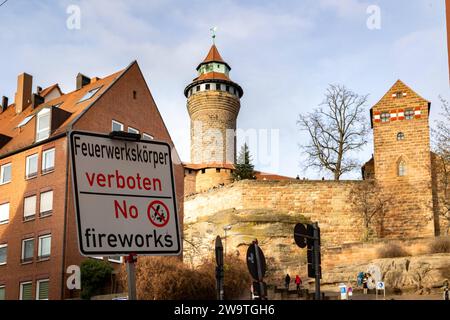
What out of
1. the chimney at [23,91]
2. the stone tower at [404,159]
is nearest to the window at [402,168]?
the stone tower at [404,159]

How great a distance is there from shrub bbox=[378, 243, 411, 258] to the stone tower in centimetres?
571

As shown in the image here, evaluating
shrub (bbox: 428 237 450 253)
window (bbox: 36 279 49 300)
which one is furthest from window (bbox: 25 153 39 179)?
shrub (bbox: 428 237 450 253)

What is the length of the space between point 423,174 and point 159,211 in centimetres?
5016

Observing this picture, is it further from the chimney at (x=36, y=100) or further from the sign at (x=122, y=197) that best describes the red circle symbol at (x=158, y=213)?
the chimney at (x=36, y=100)

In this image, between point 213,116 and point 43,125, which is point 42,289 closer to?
point 43,125

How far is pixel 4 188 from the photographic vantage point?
1649 inches

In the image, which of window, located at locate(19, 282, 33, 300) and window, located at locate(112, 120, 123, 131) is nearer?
window, located at locate(19, 282, 33, 300)

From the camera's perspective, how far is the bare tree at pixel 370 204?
53094 mm

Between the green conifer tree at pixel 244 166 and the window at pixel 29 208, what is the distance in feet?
101

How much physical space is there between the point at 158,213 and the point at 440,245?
4293 cm

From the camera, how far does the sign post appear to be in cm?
416

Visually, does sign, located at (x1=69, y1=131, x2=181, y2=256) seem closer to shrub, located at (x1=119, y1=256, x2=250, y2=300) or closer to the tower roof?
shrub, located at (x1=119, y1=256, x2=250, y2=300)

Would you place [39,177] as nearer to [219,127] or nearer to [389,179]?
[389,179]
